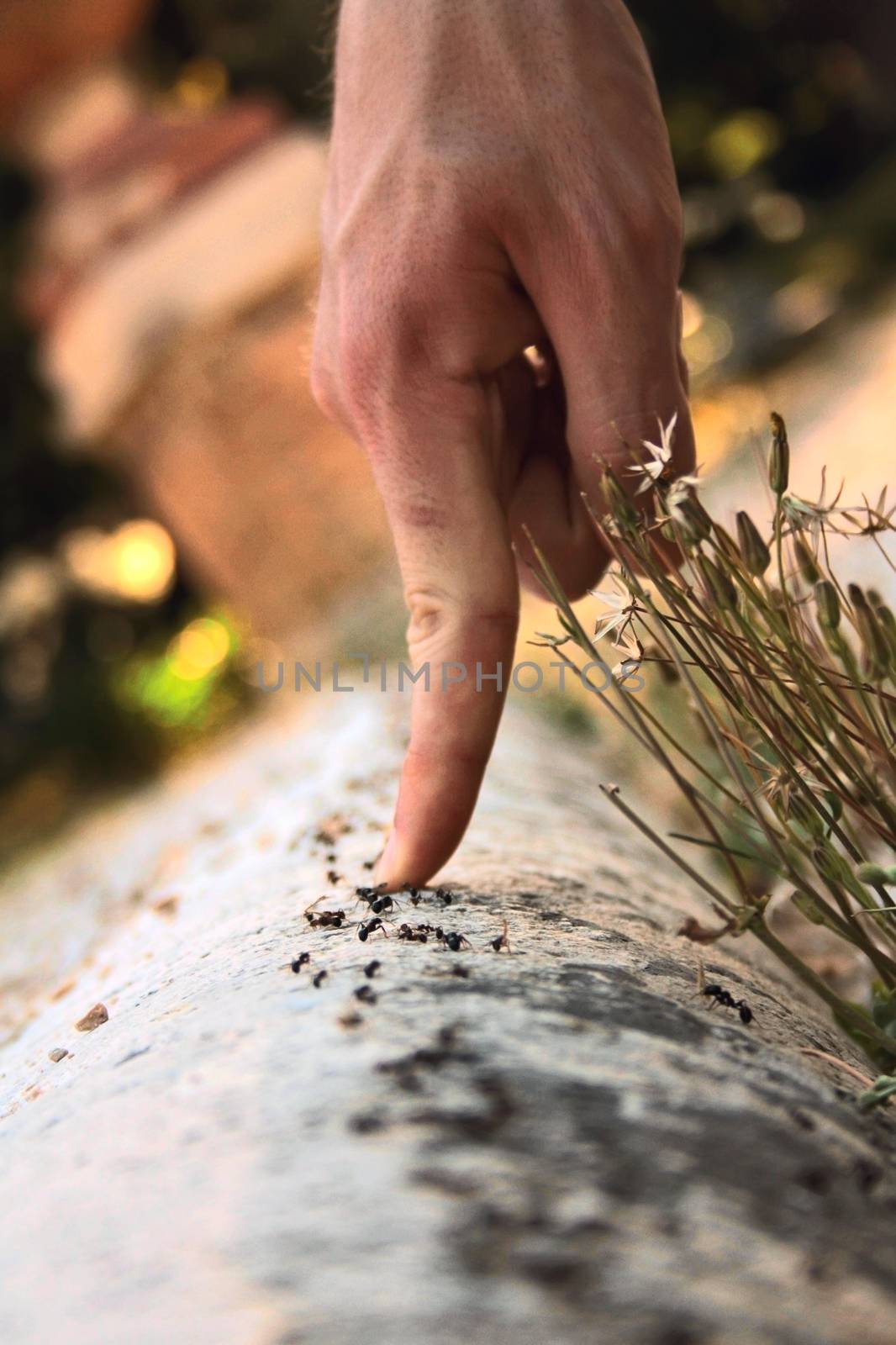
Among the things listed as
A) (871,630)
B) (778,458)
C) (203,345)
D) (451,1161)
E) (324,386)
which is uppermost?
(203,345)

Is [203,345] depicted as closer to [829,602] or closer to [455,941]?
[455,941]

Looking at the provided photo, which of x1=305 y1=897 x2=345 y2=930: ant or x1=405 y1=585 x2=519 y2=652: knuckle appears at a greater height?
x1=405 y1=585 x2=519 y2=652: knuckle

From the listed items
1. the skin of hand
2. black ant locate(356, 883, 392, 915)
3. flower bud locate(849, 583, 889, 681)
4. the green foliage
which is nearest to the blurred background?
black ant locate(356, 883, 392, 915)

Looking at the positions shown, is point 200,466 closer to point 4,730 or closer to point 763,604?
point 4,730

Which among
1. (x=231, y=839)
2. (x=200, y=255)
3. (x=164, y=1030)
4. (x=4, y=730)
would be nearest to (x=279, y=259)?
(x=200, y=255)

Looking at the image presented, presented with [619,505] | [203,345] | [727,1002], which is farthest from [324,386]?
[203,345]

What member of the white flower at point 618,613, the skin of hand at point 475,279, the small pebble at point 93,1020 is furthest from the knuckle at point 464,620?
the small pebble at point 93,1020

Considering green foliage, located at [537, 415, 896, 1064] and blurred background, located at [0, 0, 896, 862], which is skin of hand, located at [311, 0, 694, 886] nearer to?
green foliage, located at [537, 415, 896, 1064]
